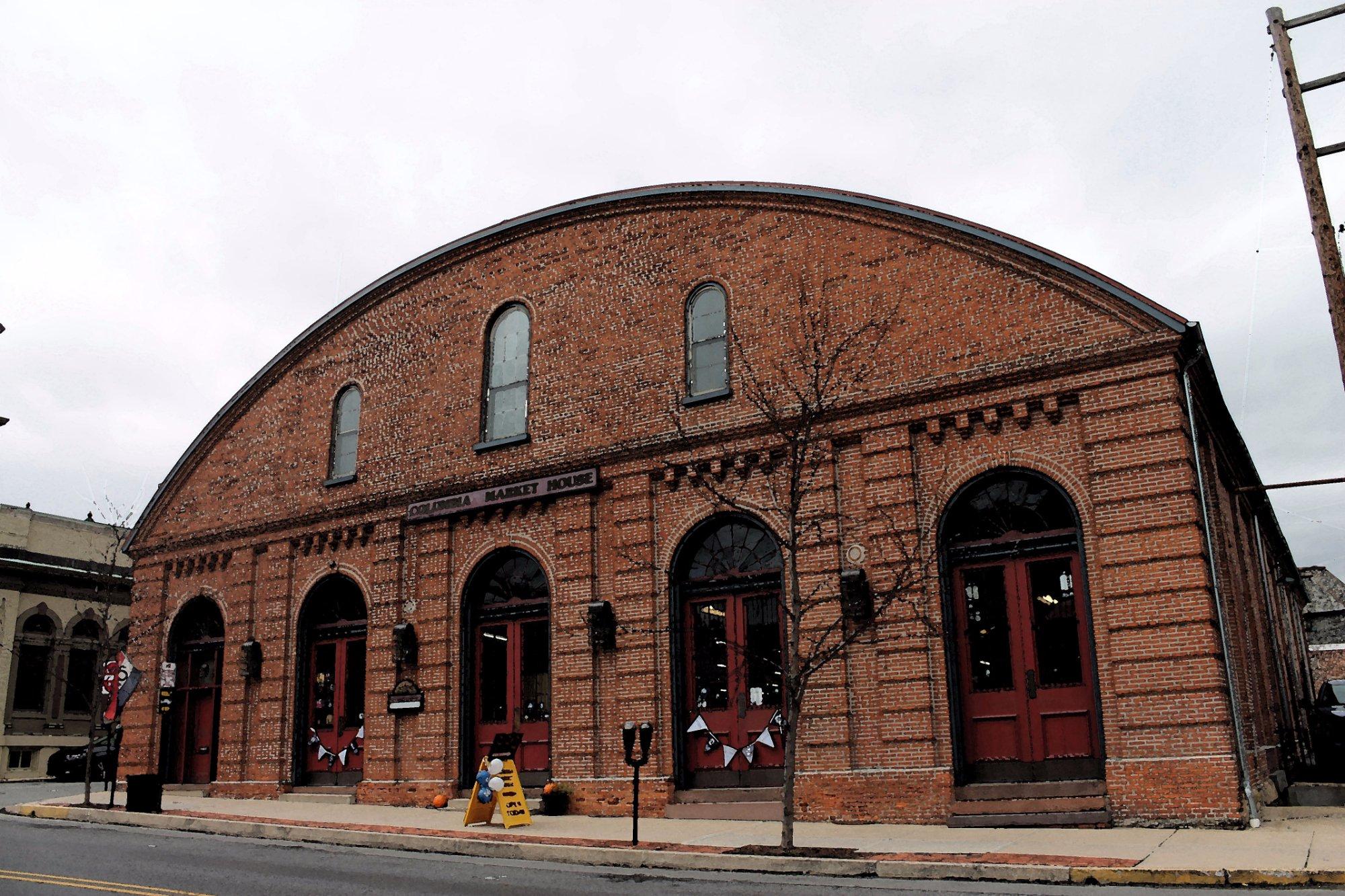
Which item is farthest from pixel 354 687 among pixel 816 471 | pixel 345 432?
pixel 816 471

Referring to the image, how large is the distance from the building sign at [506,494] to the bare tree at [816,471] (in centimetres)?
173

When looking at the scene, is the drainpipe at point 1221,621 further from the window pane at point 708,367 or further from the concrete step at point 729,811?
the window pane at point 708,367

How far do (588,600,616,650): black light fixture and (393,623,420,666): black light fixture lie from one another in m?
3.88

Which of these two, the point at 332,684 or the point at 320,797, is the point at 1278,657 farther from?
the point at 320,797

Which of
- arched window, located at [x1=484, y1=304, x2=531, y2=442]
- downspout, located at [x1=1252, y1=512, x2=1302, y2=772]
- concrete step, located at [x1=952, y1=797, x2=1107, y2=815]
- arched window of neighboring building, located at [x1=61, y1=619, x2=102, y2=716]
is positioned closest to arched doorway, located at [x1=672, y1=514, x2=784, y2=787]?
concrete step, located at [x1=952, y1=797, x2=1107, y2=815]

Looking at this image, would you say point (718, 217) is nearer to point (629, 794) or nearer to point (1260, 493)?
point (629, 794)

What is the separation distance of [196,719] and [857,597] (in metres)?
15.1

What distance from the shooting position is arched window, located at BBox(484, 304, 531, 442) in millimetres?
20094

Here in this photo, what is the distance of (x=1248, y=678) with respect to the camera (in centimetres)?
1562

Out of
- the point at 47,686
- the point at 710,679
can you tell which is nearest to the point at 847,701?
the point at 710,679

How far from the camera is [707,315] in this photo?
18.2 m

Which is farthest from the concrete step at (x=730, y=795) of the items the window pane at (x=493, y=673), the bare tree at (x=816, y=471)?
the window pane at (x=493, y=673)

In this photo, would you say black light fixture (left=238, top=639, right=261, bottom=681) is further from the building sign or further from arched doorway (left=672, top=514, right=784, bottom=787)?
arched doorway (left=672, top=514, right=784, bottom=787)

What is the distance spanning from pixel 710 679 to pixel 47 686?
28.6 meters
